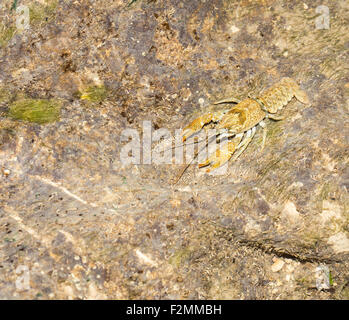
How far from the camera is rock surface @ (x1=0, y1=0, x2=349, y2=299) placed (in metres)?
3.56

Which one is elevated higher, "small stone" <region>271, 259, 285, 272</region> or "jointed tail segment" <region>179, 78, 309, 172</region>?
"jointed tail segment" <region>179, 78, 309, 172</region>

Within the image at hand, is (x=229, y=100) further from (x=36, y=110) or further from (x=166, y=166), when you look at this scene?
(x=36, y=110)

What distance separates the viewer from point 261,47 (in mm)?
4496

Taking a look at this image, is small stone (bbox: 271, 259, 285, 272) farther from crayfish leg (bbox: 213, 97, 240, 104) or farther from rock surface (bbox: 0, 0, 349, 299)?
crayfish leg (bbox: 213, 97, 240, 104)

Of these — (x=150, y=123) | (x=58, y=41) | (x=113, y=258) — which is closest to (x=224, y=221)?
(x=113, y=258)

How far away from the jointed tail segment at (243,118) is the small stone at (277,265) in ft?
4.49

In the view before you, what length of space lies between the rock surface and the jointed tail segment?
0.13 meters

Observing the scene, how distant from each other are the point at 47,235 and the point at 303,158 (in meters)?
3.04

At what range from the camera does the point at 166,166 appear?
435 centimetres

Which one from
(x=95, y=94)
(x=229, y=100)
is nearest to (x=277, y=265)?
(x=229, y=100)

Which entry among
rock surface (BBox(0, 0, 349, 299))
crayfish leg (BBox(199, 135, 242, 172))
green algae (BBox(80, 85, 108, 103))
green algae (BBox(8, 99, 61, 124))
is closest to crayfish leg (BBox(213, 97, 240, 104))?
rock surface (BBox(0, 0, 349, 299))

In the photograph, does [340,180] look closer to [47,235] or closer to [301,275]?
[301,275]

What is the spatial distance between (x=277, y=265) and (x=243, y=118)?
75.3 inches

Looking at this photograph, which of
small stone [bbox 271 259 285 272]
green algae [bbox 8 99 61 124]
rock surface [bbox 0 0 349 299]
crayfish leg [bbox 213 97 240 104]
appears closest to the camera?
rock surface [bbox 0 0 349 299]
